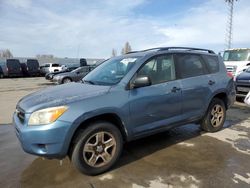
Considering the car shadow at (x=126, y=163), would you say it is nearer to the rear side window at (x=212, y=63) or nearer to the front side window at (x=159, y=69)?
the front side window at (x=159, y=69)

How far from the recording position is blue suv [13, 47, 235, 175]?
3359mm

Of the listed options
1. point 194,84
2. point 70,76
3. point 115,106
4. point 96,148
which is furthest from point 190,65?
point 70,76

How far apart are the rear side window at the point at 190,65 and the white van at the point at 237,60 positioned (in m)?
7.88

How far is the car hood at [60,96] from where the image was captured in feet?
11.3

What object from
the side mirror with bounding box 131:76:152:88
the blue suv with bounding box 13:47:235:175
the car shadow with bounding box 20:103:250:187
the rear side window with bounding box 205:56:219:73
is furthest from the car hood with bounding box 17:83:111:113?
the rear side window with bounding box 205:56:219:73

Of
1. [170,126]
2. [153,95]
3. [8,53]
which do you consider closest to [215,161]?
[170,126]

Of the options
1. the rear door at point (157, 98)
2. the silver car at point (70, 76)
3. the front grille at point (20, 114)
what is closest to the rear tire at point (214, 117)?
the rear door at point (157, 98)

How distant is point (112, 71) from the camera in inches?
178

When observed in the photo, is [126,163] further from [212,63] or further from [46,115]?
[212,63]

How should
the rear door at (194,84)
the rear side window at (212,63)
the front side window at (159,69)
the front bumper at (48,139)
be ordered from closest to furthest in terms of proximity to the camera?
the front bumper at (48,139) → the front side window at (159,69) → the rear door at (194,84) → the rear side window at (212,63)

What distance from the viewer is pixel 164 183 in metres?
Answer: 3.46

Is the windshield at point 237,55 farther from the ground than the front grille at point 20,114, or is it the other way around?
the windshield at point 237,55

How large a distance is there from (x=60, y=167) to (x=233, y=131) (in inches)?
151

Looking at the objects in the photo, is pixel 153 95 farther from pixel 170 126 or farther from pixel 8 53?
pixel 8 53
